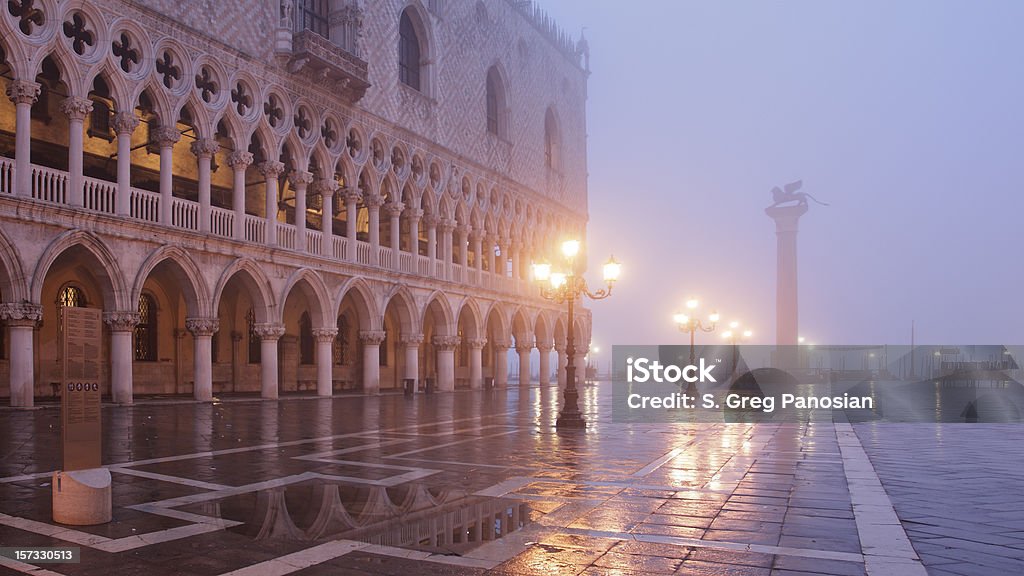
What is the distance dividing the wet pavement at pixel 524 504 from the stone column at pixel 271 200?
10.6 meters

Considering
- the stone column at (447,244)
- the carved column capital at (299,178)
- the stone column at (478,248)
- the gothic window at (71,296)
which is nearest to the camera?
the gothic window at (71,296)

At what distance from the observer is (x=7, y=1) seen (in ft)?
53.4

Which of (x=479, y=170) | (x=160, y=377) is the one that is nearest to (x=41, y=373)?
(x=160, y=377)

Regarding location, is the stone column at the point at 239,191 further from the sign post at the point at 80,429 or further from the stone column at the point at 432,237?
the sign post at the point at 80,429

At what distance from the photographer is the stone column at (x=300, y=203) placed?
79.0ft

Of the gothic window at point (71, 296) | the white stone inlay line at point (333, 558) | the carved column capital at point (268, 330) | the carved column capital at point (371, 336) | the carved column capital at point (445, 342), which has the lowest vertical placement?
the white stone inlay line at point (333, 558)

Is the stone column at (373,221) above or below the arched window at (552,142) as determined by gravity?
below

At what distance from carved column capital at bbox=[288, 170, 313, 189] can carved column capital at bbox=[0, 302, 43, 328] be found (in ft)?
30.2

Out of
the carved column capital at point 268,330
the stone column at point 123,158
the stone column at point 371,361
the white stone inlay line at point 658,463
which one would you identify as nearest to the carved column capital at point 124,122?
the stone column at point 123,158

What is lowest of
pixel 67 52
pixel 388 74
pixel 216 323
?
pixel 216 323

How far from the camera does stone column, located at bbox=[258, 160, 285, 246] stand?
22.8m

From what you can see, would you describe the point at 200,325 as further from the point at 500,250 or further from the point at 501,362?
the point at 500,250

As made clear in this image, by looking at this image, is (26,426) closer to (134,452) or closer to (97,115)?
(134,452)

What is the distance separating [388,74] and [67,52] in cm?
1226
